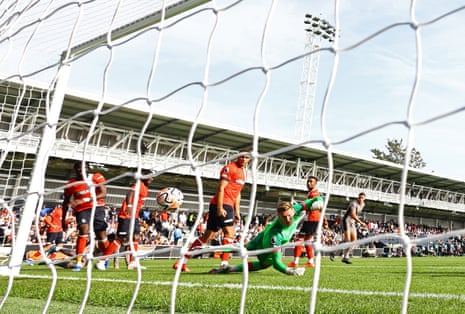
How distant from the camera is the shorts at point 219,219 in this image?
250 inches

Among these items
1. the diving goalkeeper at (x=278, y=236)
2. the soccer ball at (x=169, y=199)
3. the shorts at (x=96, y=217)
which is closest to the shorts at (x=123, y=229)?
the shorts at (x=96, y=217)

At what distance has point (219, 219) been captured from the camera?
6344 millimetres

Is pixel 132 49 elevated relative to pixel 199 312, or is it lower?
elevated

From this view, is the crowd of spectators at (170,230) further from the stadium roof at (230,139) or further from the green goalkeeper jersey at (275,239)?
the green goalkeeper jersey at (275,239)

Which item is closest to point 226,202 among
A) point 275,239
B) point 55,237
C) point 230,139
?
point 275,239

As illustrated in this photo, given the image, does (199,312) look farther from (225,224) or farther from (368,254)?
(368,254)

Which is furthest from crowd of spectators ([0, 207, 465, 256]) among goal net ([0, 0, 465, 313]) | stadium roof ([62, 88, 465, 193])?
goal net ([0, 0, 465, 313])

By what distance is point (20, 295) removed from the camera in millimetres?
4105

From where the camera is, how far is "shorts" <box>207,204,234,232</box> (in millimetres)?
6340

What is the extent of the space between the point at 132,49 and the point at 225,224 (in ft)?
11.4

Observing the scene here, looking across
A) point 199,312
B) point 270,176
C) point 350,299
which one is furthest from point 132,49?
point 270,176

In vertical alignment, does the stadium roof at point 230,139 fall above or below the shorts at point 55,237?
above

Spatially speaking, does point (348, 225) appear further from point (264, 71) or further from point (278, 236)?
point (264, 71)

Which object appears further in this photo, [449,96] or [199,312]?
[199,312]
